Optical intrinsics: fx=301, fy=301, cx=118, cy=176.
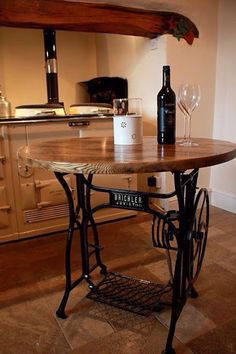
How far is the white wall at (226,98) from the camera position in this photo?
8.96 feet

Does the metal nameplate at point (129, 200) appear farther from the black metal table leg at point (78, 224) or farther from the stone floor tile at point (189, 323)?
the stone floor tile at point (189, 323)

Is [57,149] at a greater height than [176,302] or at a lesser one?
greater

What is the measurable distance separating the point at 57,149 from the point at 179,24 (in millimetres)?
2002

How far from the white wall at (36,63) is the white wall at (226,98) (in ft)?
6.37

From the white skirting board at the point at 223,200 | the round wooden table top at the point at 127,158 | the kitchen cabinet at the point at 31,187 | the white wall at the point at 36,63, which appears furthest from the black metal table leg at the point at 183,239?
the white wall at the point at 36,63

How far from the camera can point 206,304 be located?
1.56 m

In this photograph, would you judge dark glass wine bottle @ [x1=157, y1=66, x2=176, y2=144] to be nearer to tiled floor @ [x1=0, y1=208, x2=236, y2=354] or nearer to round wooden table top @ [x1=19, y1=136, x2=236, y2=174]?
round wooden table top @ [x1=19, y1=136, x2=236, y2=174]

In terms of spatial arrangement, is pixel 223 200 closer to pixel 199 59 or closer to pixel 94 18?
pixel 199 59

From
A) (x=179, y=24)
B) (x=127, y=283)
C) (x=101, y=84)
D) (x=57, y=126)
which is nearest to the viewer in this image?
(x=127, y=283)

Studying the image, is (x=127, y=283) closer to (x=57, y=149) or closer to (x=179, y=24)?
(x=57, y=149)

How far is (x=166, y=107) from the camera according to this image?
1275 mm

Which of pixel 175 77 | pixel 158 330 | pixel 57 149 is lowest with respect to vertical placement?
pixel 158 330

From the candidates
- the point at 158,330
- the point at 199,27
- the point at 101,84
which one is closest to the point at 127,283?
the point at 158,330

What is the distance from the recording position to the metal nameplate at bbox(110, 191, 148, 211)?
1248 millimetres
